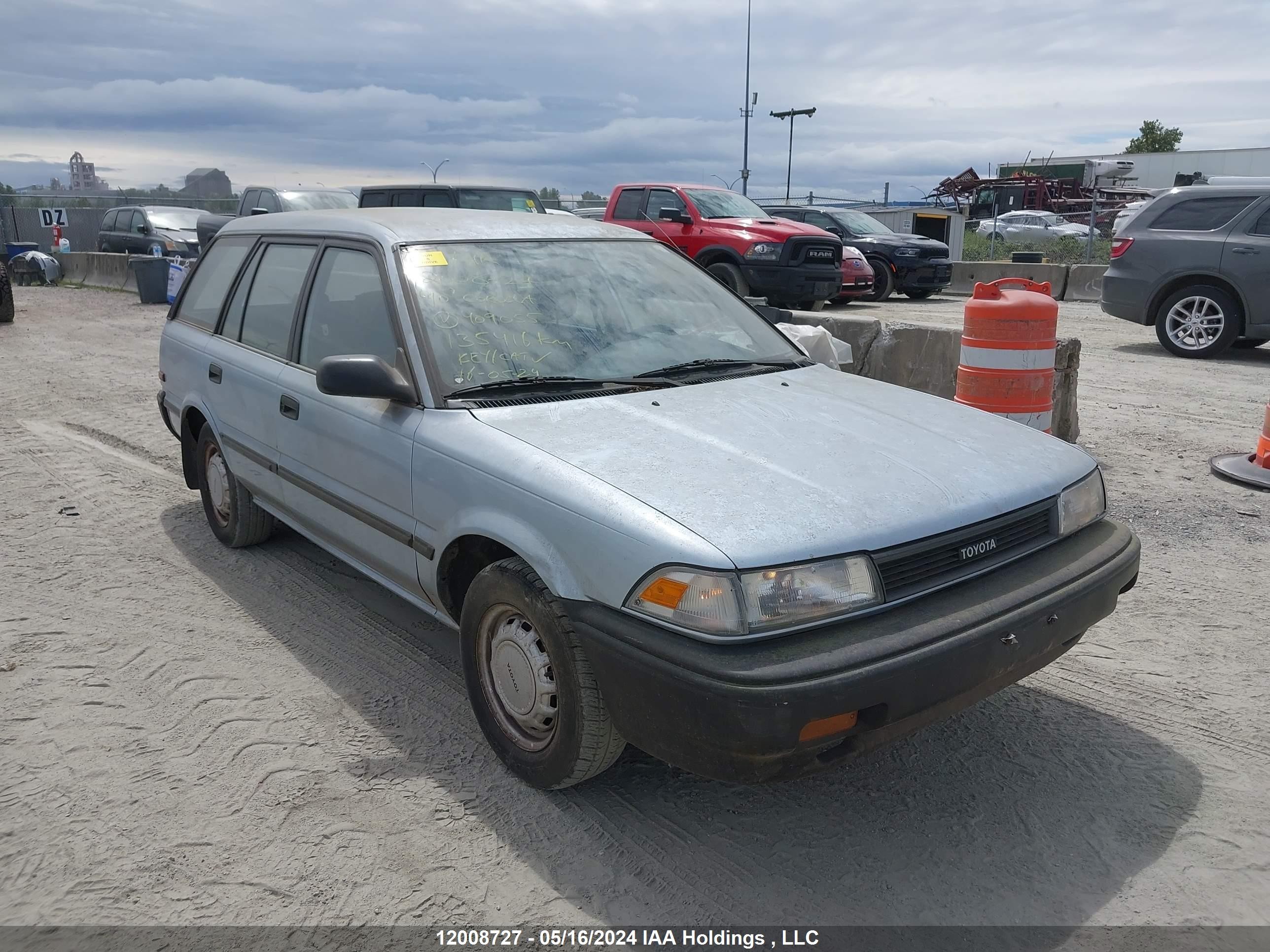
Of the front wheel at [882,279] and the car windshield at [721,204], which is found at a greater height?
the car windshield at [721,204]

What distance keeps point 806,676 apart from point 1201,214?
1035 centimetres

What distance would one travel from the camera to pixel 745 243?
13242 mm

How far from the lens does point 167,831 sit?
286 cm

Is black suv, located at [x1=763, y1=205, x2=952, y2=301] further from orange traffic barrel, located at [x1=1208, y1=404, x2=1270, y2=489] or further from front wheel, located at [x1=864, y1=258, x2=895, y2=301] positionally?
orange traffic barrel, located at [x1=1208, y1=404, x2=1270, y2=489]

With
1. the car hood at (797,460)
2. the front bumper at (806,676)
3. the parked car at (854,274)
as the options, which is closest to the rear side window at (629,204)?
the parked car at (854,274)

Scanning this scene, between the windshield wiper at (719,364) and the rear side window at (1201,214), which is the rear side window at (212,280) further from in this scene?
the rear side window at (1201,214)

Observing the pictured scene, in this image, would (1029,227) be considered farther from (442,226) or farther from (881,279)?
(442,226)

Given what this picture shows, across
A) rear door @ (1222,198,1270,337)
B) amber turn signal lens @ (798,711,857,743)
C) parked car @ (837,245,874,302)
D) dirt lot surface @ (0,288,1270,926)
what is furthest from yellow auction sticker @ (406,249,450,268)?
parked car @ (837,245,874,302)

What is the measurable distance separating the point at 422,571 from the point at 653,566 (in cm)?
117

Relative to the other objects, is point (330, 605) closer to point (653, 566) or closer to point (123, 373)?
point (653, 566)

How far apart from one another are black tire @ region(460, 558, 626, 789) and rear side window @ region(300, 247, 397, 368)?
3.28 feet

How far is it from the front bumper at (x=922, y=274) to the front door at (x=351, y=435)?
1491cm

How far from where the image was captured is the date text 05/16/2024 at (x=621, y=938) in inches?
96.2

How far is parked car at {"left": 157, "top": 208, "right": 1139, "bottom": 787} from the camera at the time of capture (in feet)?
8.12
